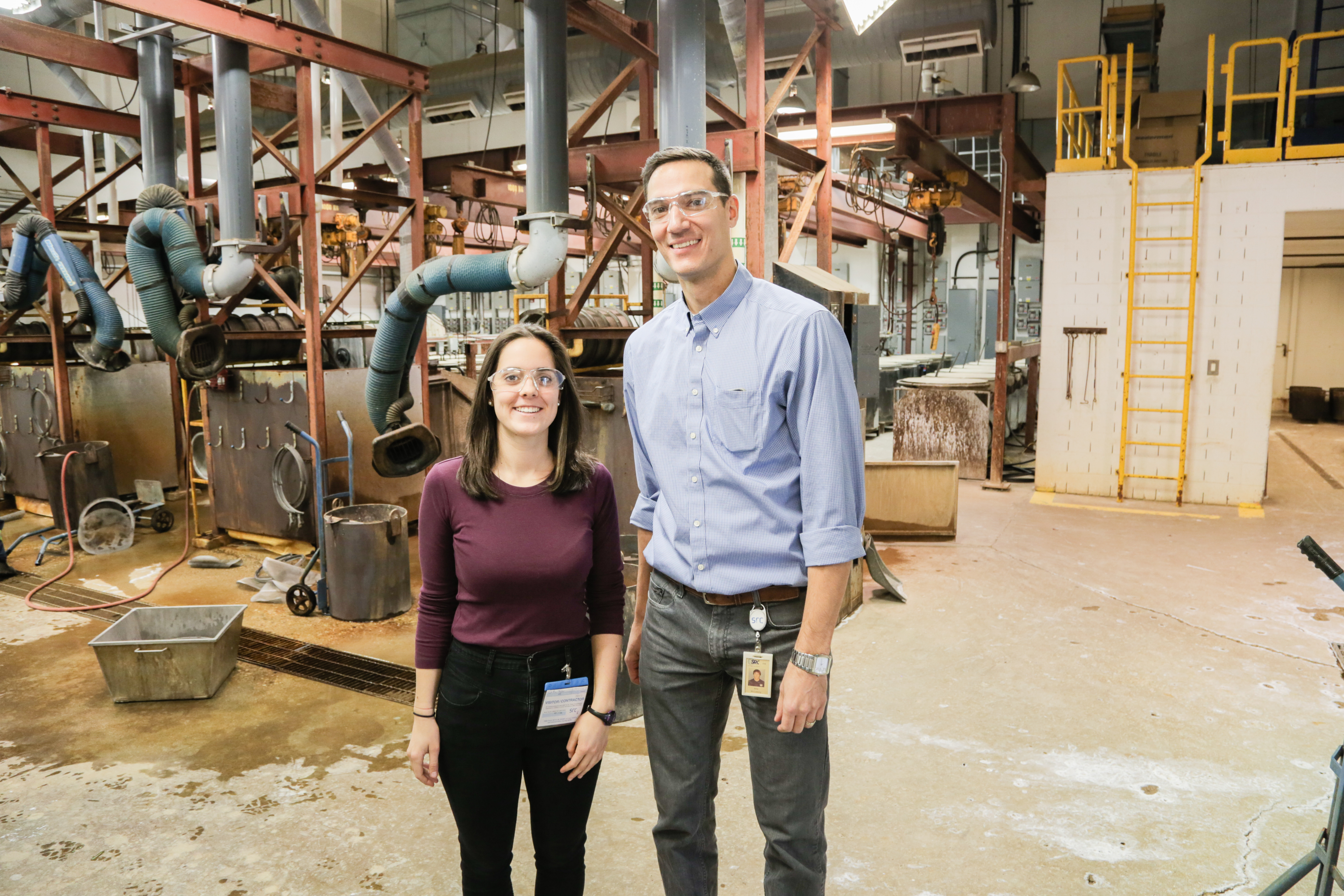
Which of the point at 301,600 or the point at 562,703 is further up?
the point at 562,703

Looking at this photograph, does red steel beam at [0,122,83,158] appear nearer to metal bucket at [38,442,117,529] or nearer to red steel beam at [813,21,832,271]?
metal bucket at [38,442,117,529]

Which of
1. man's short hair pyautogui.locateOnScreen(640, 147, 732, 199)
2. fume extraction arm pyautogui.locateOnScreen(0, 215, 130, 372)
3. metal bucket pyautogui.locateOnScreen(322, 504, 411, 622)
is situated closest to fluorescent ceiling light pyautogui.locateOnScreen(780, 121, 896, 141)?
metal bucket pyautogui.locateOnScreen(322, 504, 411, 622)

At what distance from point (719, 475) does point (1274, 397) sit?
65.0 feet

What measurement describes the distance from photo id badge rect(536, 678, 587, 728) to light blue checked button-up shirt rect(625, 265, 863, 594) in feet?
1.13

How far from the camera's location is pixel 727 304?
2066 millimetres

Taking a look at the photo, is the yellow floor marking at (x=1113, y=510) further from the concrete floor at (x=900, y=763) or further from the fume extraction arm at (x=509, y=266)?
the fume extraction arm at (x=509, y=266)

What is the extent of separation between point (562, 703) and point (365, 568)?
4178 millimetres

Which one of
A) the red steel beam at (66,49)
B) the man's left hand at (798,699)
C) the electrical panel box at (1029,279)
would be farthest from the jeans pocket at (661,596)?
the electrical panel box at (1029,279)

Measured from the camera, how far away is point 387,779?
3.79m

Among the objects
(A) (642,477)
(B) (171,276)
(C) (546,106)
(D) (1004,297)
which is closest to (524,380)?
(A) (642,477)

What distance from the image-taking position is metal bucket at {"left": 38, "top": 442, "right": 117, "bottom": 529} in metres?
8.20

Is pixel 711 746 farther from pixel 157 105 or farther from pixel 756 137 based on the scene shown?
pixel 157 105

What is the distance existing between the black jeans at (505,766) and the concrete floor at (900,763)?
37.0 inches

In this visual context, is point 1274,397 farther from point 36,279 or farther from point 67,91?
point 67,91
